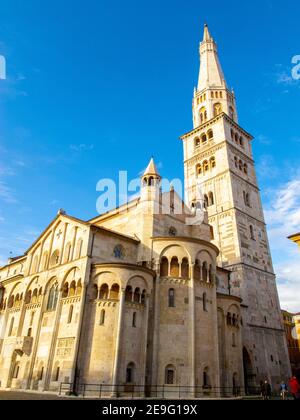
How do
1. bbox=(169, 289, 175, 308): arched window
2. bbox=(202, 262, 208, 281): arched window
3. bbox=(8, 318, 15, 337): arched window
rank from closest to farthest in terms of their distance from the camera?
bbox=(169, 289, 175, 308): arched window → bbox=(202, 262, 208, 281): arched window → bbox=(8, 318, 15, 337): arched window

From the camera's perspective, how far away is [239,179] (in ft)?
148

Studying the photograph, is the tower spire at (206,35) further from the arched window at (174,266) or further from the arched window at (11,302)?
the arched window at (11,302)

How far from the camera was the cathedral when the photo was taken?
23.9 m

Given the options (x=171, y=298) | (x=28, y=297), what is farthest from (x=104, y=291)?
(x=28, y=297)

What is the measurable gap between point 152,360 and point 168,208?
1426 cm

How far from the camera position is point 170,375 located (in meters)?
24.5

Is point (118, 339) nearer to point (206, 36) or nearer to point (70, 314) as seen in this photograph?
point (70, 314)

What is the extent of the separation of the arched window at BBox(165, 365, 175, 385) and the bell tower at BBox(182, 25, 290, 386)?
12.9m

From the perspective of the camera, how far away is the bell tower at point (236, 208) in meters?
36.1

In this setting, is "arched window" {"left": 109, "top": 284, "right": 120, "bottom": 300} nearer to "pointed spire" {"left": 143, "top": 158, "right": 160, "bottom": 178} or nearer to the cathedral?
the cathedral

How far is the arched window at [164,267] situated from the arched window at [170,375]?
7.04 metres

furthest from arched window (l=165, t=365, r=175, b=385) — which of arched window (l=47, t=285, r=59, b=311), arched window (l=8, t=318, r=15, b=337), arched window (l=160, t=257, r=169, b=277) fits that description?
arched window (l=8, t=318, r=15, b=337)
